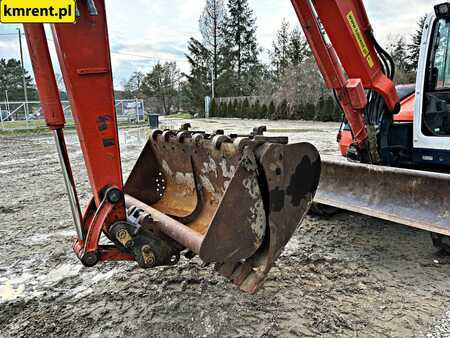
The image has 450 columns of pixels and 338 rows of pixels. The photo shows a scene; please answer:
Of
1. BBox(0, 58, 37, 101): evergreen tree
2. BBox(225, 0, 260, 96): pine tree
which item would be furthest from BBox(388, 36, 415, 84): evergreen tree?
BBox(0, 58, 37, 101): evergreen tree

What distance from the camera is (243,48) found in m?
35.3

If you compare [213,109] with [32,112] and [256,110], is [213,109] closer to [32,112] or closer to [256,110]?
[256,110]

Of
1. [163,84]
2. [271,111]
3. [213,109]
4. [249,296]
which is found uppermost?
[163,84]

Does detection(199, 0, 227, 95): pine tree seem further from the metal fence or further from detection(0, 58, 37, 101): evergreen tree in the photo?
detection(0, 58, 37, 101): evergreen tree

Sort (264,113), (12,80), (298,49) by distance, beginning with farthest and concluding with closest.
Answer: (12,80), (298,49), (264,113)

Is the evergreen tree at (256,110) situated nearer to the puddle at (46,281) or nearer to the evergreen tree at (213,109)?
the evergreen tree at (213,109)

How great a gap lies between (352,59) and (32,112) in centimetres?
2117

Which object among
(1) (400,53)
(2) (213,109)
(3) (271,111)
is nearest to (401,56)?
(1) (400,53)

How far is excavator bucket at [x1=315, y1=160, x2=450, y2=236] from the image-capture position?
2973mm

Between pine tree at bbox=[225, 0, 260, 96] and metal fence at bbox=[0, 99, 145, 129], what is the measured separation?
13640 millimetres

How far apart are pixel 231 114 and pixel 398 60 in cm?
1292

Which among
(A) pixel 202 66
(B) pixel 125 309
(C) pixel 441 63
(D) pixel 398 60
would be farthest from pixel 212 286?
(A) pixel 202 66

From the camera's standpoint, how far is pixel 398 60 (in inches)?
840

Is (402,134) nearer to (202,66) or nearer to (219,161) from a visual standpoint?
(219,161)
